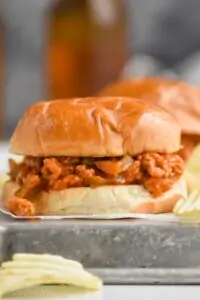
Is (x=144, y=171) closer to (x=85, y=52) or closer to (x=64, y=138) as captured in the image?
(x=64, y=138)

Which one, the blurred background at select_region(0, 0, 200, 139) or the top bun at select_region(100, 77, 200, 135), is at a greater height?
the top bun at select_region(100, 77, 200, 135)

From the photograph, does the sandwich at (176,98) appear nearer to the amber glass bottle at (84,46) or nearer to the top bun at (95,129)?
the top bun at (95,129)

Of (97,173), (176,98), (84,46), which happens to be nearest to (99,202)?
(97,173)

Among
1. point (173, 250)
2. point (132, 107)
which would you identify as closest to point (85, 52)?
point (132, 107)

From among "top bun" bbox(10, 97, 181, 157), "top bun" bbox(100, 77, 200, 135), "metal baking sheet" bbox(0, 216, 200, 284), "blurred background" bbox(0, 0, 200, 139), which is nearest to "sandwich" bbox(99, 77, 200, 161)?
"top bun" bbox(100, 77, 200, 135)

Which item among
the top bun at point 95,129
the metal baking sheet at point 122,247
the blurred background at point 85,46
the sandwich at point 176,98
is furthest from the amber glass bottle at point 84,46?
the metal baking sheet at point 122,247

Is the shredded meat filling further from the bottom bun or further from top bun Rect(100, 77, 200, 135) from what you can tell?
top bun Rect(100, 77, 200, 135)
